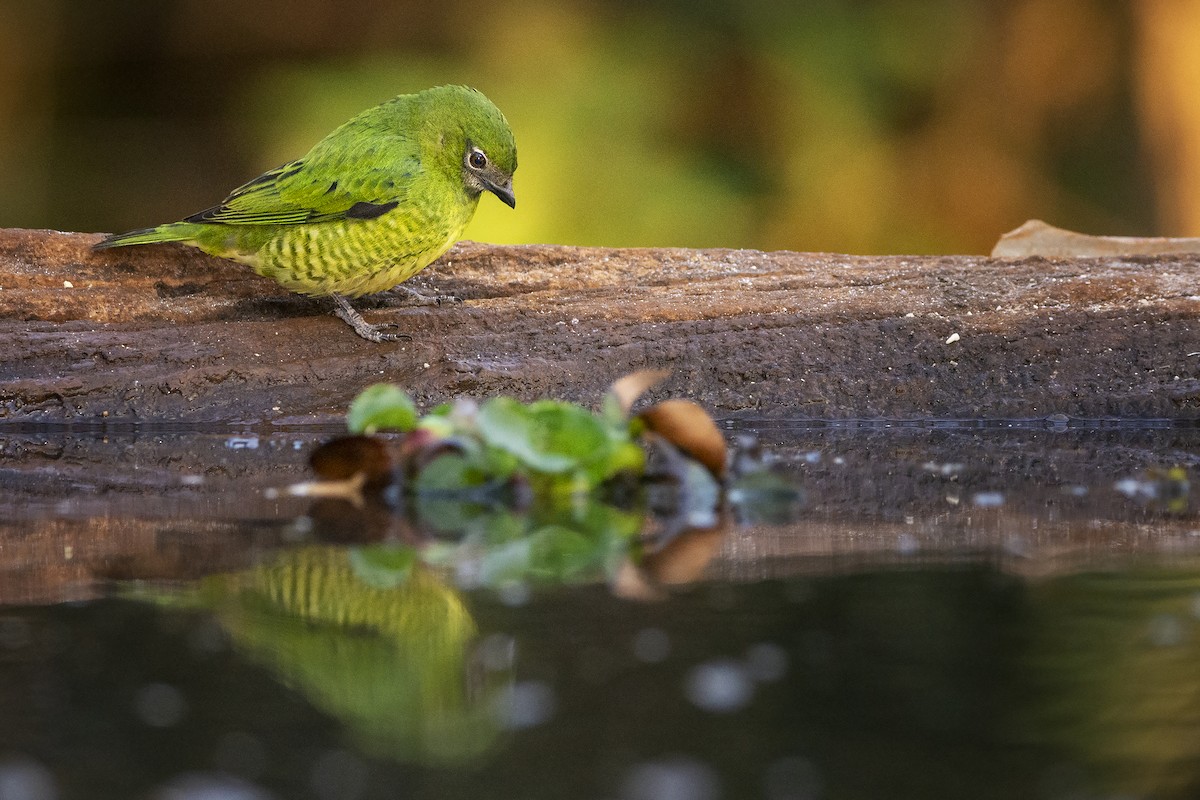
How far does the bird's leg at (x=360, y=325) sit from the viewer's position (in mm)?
3680

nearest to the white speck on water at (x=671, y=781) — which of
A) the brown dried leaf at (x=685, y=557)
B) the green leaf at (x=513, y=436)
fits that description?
the brown dried leaf at (x=685, y=557)

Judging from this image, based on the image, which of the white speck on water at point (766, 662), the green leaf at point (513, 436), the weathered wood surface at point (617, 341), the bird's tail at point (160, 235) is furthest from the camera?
the bird's tail at point (160, 235)

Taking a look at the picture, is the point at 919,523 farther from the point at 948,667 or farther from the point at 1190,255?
the point at 1190,255

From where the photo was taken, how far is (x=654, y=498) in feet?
7.87

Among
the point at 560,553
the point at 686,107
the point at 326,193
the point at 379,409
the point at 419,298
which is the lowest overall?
the point at 560,553

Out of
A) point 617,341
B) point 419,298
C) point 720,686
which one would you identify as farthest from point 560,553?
point 419,298

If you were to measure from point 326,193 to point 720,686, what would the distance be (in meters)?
2.77

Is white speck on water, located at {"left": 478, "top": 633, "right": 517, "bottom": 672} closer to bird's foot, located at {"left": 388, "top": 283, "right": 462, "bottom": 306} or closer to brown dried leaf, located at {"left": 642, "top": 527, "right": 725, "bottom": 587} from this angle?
brown dried leaf, located at {"left": 642, "top": 527, "right": 725, "bottom": 587}

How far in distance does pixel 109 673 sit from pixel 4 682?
0.10 metres

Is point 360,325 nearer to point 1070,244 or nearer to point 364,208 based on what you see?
point 364,208

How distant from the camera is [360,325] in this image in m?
3.72

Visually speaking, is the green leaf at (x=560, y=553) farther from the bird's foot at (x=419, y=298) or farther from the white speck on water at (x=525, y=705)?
the bird's foot at (x=419, y=298)

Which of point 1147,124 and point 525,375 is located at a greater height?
point 1147,124

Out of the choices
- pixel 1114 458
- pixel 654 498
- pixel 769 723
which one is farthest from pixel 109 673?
pixel 1114 458
